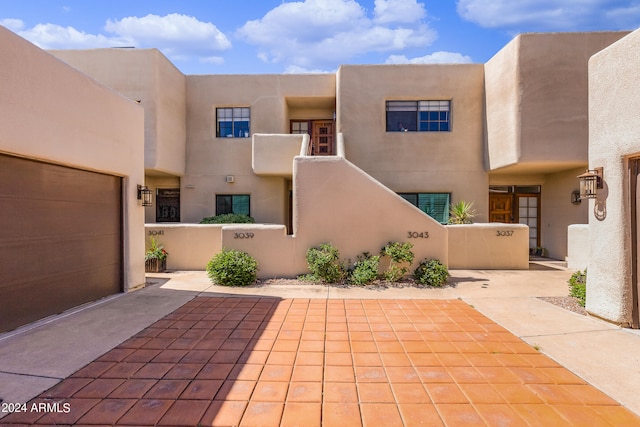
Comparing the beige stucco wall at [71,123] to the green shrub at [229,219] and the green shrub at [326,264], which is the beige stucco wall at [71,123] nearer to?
the green shrub at [326,264]

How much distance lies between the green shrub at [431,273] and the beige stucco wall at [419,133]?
4.84 metres

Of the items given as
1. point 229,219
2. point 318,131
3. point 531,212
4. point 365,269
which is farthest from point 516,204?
point 229,219

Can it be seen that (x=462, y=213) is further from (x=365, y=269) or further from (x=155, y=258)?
(x=155, y=258)

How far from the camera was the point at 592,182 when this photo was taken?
17.1 ft

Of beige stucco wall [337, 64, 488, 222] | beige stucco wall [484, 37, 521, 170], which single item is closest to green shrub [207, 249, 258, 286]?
beige stucco wall [337, 64, 488, 222]

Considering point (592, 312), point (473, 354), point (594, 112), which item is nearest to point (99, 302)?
point (473, 354)

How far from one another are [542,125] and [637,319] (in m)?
7.43

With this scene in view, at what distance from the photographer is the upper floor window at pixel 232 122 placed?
13.2 m

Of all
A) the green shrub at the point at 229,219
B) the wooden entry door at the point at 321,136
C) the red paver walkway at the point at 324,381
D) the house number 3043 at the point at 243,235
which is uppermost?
the wooden entry door at the point at 321,136

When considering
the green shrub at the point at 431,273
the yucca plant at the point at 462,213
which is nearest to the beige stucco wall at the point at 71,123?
the green shrub at the point at 431,273

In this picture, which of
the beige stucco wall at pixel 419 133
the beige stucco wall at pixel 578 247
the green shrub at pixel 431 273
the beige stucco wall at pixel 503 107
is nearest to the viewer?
the green shrub at pixel 431 273

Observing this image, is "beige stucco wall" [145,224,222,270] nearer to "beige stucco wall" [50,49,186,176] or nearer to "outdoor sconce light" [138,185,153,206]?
"outdoor sconce light" [138,185,153,206]

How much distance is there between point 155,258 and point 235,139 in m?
5.76

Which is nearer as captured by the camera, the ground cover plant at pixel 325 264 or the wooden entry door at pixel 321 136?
the ground cover plant at pixel 325 264
